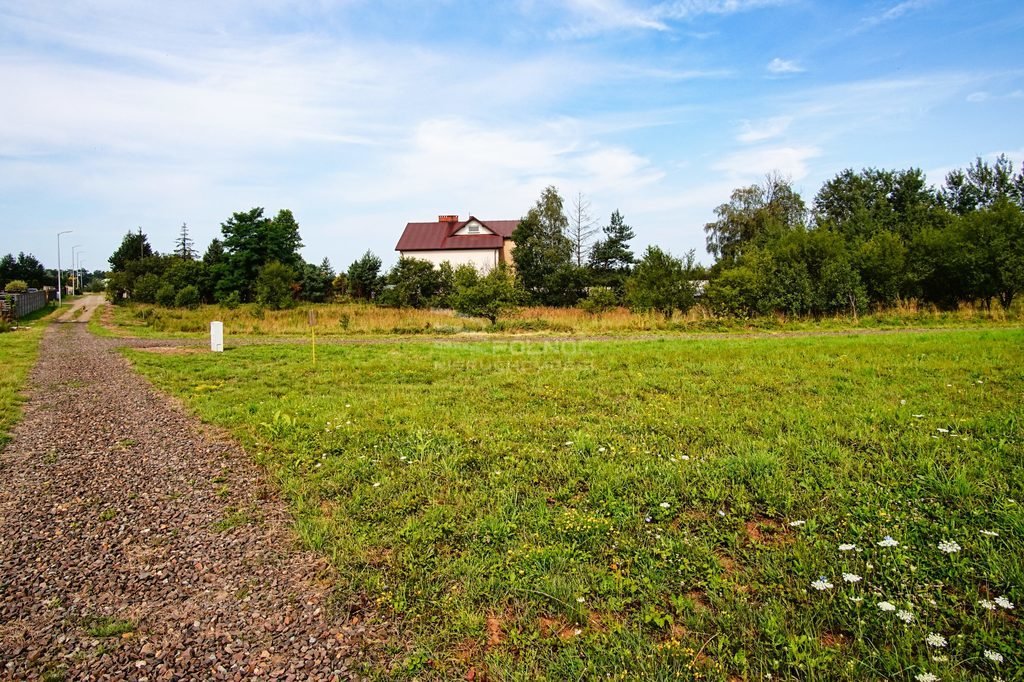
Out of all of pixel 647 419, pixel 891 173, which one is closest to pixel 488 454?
pixel 647 419

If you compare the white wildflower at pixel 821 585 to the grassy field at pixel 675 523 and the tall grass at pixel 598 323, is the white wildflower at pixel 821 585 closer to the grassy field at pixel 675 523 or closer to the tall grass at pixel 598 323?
the grassy field at pixel 675 523

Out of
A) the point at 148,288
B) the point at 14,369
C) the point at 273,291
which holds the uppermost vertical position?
the point at 148,288

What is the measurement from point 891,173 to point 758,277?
1396 inches

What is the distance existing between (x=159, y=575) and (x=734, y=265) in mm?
29306

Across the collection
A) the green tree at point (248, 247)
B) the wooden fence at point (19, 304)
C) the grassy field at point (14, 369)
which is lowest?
the grassy field at point (14, 369)

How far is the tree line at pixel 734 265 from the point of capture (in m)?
25.3

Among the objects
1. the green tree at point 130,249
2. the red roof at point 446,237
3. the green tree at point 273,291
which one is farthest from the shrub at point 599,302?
the green tree at point 130,249

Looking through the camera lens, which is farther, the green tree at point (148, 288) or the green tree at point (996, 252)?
the green tree at point (148, 288)

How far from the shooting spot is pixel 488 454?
566 cm

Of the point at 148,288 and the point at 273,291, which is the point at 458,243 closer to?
the point at 273,291

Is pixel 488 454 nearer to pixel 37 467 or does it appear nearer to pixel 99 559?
pixel 99 559

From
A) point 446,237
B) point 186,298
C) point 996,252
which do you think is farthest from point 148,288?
point 996,252

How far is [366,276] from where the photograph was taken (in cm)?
5378

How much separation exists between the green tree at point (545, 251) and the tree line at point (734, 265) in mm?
117
